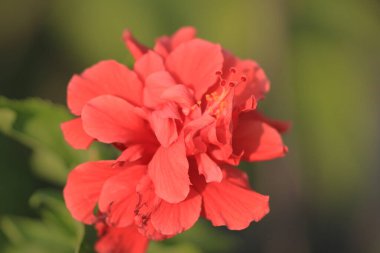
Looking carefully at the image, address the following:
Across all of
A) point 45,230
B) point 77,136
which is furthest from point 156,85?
point 45,230

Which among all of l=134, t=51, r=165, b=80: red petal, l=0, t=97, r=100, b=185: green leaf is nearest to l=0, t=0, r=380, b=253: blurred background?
l=0, t=97, r=100, b=185: green leaf

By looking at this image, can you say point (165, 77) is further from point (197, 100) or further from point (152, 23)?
point (152, 23)

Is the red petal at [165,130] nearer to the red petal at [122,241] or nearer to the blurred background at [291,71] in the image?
the red petal at [122,241]

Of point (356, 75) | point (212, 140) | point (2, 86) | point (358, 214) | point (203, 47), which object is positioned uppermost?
point (203, 47)

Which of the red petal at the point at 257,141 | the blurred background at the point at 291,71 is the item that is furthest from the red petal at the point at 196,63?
the blurred background at the point at 291,71

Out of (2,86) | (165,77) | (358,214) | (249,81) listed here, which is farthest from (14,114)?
(358,214)

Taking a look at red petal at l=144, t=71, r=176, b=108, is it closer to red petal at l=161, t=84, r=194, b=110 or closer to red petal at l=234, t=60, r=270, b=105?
red petal at l=161, t=84, r=194, b=110

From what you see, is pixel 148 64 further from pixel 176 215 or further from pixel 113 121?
pixel 176 215
